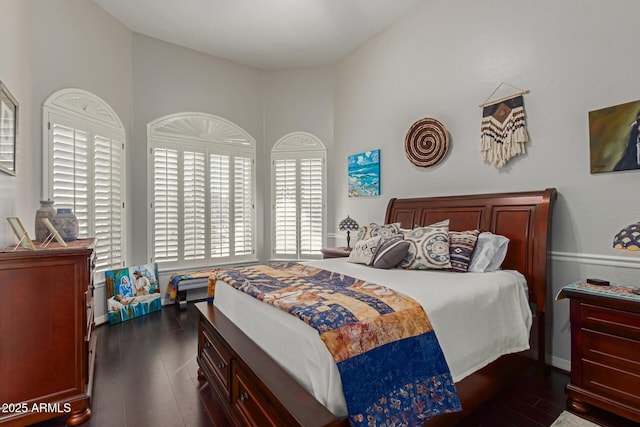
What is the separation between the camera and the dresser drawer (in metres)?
1.88

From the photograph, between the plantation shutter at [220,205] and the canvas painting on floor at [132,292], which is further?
the plantation shutter at [220,205]

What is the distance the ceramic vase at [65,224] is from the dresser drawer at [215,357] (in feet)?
4.48

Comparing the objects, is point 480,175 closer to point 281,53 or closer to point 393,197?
point 393,197

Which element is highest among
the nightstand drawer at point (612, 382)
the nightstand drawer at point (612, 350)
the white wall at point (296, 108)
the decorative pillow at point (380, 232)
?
the white wall at point (296, 108)

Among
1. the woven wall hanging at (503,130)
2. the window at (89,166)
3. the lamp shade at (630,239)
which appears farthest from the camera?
the window at (89,166)

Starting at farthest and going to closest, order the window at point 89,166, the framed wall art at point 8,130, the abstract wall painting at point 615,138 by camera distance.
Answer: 1. the window at point 89,166
2. the abstract wall painting at point 615,138
3. the framed wall art at point 8,130

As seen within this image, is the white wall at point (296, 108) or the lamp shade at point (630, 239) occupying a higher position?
the white wall at point (296, 108)

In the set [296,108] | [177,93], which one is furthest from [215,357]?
[296,108]

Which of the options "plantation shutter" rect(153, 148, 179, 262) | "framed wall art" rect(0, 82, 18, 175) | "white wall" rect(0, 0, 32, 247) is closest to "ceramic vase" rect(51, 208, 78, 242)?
"white wall" rect(0, 0, 32, 247)

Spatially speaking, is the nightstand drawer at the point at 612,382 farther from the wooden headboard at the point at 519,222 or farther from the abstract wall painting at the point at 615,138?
the abstract wall painting at the point at 615,138

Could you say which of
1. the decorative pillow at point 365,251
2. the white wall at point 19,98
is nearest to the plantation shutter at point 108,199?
the white wall at point 19,98

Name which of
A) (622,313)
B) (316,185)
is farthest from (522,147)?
(316,185)

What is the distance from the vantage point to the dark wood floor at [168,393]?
1.93m

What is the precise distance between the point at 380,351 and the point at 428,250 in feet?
4.62
